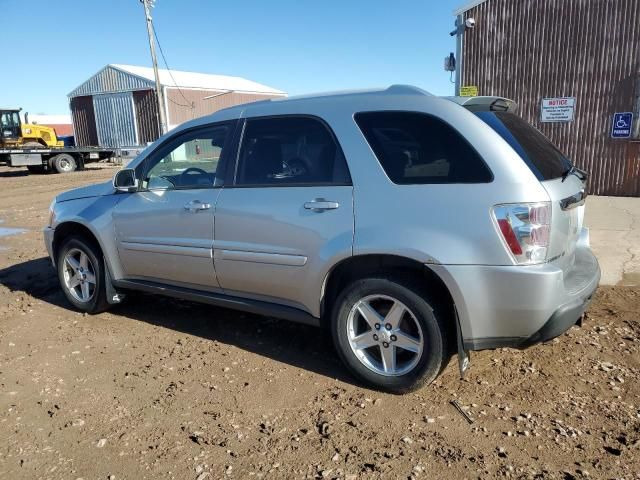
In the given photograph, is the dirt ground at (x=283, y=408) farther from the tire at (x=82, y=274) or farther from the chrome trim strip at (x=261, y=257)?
the chrome trim strip at (x=261, y=257)

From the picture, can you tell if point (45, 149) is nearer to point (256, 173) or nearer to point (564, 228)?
point (256, 173)

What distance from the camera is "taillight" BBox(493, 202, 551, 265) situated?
2729 millimetres

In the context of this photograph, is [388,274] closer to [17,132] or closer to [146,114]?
[17,132]

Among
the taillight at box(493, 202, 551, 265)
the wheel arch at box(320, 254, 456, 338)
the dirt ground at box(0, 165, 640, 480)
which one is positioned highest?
the taillight at box(493, 202, 551, 265)

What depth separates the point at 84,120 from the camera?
34188 millimetres

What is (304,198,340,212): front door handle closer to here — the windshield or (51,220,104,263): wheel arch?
(51,220,104,263): wheel arch

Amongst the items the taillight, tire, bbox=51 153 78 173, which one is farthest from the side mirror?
tire, bbox=51 153 78 173

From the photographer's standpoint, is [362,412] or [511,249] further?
[362,412]

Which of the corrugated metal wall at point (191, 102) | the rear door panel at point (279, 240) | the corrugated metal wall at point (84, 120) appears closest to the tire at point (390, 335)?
the rear door panel at point (279, 240)

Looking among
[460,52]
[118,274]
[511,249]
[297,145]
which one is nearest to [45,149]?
[460,52]

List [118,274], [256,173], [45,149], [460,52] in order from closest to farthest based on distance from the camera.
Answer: [256,173] < [118,274] < [460,52] < [45,149]

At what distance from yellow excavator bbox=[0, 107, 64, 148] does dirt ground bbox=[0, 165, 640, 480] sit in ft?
77.6

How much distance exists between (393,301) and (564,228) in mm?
1088

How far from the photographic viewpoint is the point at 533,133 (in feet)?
11.0
